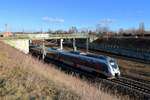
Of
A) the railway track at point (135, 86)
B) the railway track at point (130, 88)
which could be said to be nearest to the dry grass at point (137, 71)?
the railway track at point (135, 86)

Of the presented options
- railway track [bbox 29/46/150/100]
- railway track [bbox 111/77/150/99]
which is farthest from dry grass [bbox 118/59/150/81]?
railway track [bbox 29/46/150/100]

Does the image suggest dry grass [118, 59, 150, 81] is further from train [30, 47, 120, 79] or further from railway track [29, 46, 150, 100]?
railway track [29, 46, 150, 100]

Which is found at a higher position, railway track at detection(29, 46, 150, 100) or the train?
the train

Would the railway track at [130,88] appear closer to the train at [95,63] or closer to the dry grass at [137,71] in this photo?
the train at [95,63]

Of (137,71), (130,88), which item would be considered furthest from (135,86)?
(137,71)

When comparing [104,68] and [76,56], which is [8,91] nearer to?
[104,68]

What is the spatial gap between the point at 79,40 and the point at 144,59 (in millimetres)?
61951

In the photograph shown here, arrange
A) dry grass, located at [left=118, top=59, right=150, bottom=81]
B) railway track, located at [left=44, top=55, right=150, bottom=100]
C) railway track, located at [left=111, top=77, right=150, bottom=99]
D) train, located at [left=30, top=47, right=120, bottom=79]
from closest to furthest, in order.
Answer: railway track, located at [left=44, top=55, right=150, bottom=100]
railway track, located at [left=111, top=77, right=150, bottom=99]
train, located at [left=30, top=47, right=120, bottom=79]
dry grass, located at [left=118, top=59, right=150, bottom=81]

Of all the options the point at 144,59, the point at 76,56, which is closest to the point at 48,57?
the point at 76,56

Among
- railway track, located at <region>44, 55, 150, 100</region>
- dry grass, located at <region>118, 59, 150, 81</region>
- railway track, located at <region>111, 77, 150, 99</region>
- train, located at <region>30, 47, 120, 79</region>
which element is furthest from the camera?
dry grass, located at <region>118, 59, 150, 81</region>

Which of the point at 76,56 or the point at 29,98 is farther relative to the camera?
the point at 76,56

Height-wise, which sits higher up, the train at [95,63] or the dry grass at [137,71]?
the train at [95,63]

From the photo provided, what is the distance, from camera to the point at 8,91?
984cm

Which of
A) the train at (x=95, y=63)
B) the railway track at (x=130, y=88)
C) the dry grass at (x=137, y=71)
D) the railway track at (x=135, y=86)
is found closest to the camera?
the railway track at (x=130, y=88)
